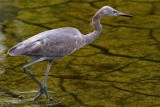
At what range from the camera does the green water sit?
461cm

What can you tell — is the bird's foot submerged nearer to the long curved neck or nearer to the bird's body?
the bird's body

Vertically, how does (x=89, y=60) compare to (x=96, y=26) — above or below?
below

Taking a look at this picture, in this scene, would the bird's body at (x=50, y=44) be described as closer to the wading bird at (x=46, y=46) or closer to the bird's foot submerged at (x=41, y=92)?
Answer: the wading bird at (x=46, y=46)

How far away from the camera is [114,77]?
5.07 m

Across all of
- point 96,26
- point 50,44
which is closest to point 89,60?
point 96,26

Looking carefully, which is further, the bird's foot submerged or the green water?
the green water

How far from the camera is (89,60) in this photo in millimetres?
5500

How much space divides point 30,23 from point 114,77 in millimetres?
1865

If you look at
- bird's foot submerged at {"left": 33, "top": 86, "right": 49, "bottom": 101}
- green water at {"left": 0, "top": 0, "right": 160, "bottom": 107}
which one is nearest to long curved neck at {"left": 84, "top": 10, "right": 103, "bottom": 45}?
green water at {"left": 0, "top": 0, "right": 160, "bottom": 107}

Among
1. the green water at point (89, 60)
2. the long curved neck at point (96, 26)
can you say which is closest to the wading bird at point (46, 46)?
the long curved neck at point (96, 26)

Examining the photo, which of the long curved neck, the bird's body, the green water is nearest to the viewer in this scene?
the bird's body

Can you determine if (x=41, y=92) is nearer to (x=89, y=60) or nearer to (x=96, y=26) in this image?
(x=96, y=26)

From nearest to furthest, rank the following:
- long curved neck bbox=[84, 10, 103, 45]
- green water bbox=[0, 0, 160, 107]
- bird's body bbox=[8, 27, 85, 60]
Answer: bird's body bbox=[8, 27, 85, 60], green water bbox=[0, 0, 160, 107], long curved neck bbox=[84, 10, 103, 45]

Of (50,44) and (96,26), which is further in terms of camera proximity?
(96,26)
